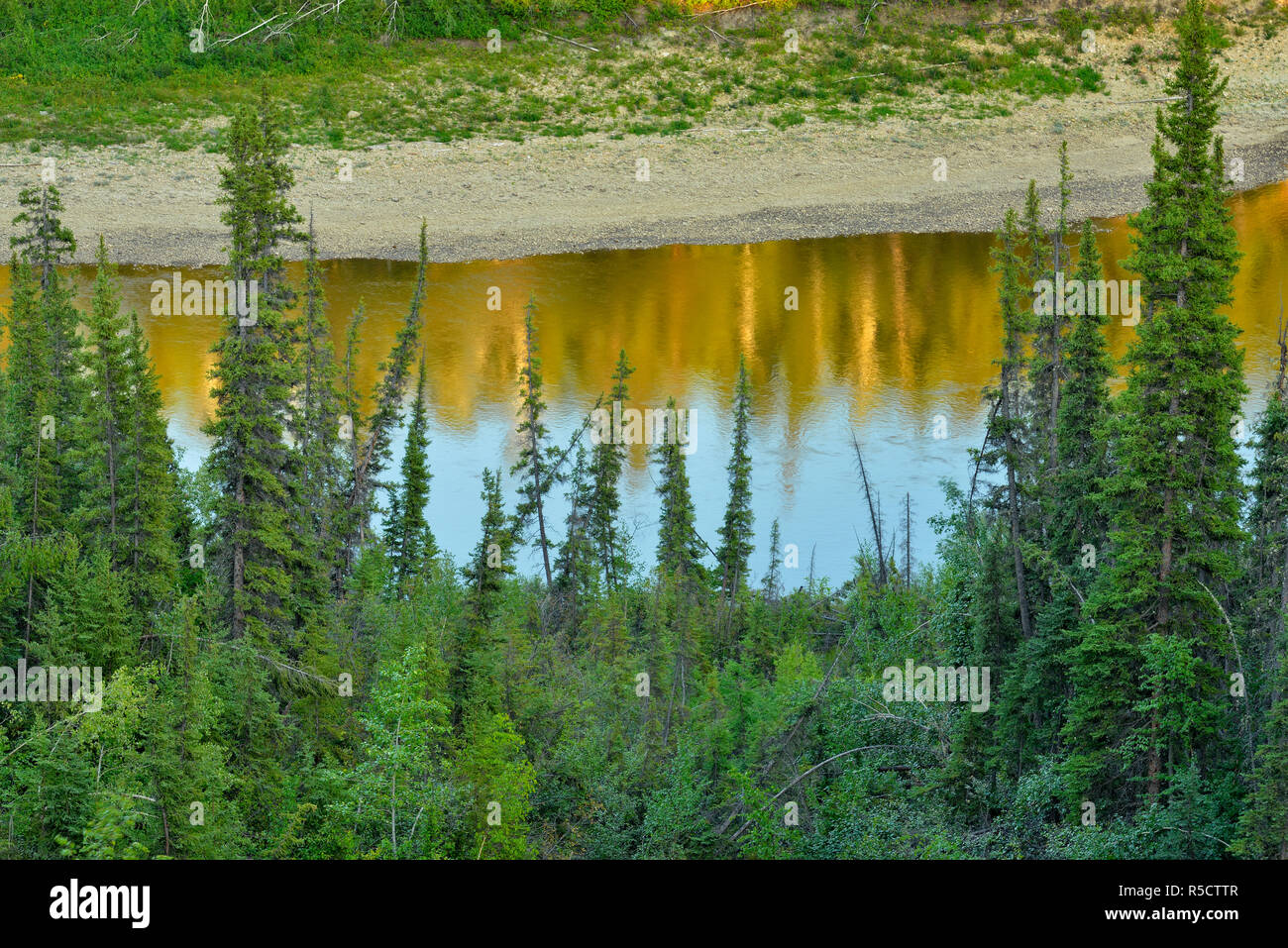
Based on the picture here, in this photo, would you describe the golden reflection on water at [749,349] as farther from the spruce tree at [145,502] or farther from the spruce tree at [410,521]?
the spruce tree at [145,502]

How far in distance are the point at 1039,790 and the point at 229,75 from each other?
7120 cm

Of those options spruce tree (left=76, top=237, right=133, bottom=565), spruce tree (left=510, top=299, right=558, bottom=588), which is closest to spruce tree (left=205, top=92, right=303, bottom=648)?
spruce tree (left=76, top=237, right=133, bottom=565)

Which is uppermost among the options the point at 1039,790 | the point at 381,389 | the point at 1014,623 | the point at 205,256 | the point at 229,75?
the point at 229,75

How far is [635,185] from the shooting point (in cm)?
7500

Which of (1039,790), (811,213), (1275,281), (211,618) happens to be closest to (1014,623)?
(1039,790)

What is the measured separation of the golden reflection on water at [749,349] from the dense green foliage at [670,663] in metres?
15.3

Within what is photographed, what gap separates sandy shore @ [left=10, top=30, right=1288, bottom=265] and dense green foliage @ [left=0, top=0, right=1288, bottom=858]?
39619 mm

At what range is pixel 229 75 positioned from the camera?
8244cm

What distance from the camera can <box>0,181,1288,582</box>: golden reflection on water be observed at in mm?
46656

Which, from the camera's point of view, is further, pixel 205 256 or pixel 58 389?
pixel 205 256

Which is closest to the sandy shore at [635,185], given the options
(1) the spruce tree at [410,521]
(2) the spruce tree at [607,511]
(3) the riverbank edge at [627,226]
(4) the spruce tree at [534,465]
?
(3) the riverbank edge at [627,226]

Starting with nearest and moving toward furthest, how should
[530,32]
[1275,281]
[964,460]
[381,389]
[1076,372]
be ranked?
[1076,372] → [381,389] → [964,460] → [1275,281] → [530,32]

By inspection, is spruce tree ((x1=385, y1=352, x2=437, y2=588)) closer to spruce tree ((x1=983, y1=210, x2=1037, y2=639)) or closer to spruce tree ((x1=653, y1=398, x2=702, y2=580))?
spruce tree ((x1=653, y1=398, x2=702, y2=580))
